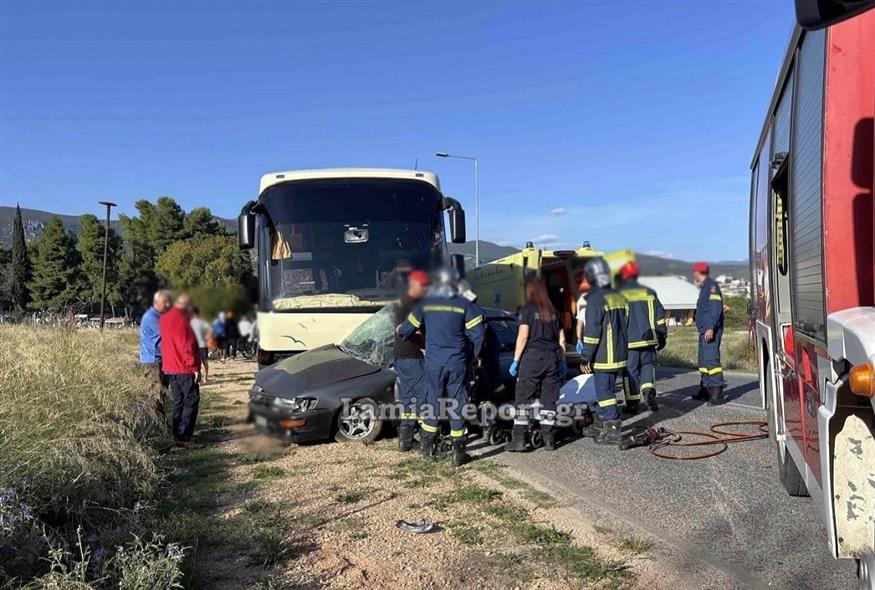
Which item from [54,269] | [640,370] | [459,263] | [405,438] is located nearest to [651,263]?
[459,263]

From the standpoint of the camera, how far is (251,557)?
3879 mm

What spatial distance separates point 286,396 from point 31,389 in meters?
3.28

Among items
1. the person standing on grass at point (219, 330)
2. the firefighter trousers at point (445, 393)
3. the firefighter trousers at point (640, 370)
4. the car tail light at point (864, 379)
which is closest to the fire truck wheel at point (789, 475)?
the firefighter trousers at point (640, 370)

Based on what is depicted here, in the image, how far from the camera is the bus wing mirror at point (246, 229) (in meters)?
1.44

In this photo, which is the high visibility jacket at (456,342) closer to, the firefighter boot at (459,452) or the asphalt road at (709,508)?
the firefighter boot at (459,452)

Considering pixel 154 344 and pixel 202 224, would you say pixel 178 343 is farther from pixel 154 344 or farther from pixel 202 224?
pixel 202 224

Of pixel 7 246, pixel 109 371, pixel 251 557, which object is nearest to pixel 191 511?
pixel 251 557

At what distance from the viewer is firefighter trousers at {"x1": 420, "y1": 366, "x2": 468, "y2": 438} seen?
4.59m

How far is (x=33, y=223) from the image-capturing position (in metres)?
1.55

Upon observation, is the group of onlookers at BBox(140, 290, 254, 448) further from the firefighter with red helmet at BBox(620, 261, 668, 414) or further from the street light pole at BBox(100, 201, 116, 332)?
the firefighter with red helmet at BBox(620, 261, 668, 414)

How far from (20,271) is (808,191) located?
2.86 m

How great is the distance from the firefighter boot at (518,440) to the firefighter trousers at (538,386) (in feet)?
0.23

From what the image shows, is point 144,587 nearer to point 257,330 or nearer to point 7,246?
point 7,246

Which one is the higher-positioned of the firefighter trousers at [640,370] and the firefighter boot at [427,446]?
the firefighter trousers at [640,370]
